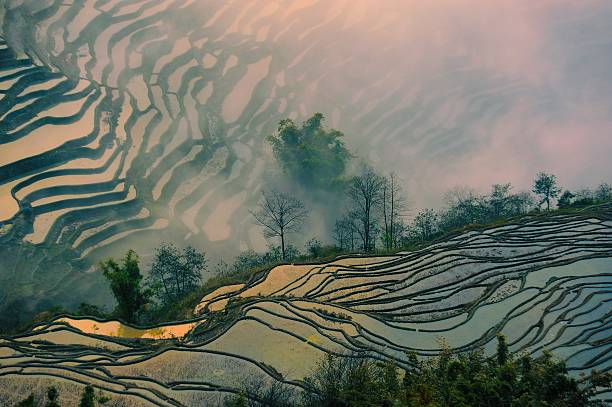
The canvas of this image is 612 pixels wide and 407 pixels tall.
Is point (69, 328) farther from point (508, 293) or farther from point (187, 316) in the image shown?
point (508, 293)

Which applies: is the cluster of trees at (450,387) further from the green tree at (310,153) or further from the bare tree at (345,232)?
the green tree at (310,153)

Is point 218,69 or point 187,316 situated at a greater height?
point 218,69

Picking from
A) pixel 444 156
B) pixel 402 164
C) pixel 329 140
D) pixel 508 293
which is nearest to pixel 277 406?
pixel 508 293

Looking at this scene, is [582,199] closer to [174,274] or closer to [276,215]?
[276,215]

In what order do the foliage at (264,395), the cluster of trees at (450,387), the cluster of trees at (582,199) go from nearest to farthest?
the cluster of trees at (450,387), the foliage at (264,395), the cluster of trees at (582,199)

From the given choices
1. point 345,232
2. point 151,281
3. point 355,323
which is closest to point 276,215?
point 345,232

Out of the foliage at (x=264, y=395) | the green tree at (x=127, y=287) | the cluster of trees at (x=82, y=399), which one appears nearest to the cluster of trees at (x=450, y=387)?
the foliage at (x=264, y=395)
